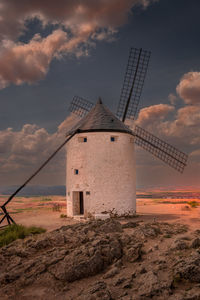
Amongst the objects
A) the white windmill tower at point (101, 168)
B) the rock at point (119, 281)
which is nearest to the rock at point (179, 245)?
the rock at point (119, 281)

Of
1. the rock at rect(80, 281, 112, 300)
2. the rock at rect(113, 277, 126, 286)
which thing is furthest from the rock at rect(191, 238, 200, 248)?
the rock at rect(80, 281, 112, 300)

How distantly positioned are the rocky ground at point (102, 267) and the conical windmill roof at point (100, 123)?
1131 cm

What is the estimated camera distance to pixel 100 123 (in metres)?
22.0

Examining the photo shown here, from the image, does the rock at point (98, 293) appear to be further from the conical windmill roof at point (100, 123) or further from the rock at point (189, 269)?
the conical windmill roof at point (100, 123)

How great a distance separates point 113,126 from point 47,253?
528 inches

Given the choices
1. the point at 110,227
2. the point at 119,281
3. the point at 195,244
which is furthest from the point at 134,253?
the point at 110,227

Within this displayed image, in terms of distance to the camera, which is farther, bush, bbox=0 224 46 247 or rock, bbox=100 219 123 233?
bush, bbox=0 224 46 247

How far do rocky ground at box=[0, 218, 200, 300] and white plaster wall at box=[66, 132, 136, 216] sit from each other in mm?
9221

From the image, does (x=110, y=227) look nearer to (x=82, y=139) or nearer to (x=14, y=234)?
(x=14, y=234)

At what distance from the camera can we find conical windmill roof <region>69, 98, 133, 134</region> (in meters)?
21.7

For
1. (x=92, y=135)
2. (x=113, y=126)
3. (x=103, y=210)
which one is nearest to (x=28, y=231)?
(x=103, y=210)

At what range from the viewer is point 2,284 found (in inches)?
348

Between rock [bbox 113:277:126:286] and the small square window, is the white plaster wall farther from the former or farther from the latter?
rock [bbox 113:277:126:286]

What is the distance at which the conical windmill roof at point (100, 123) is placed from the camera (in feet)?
71.2
